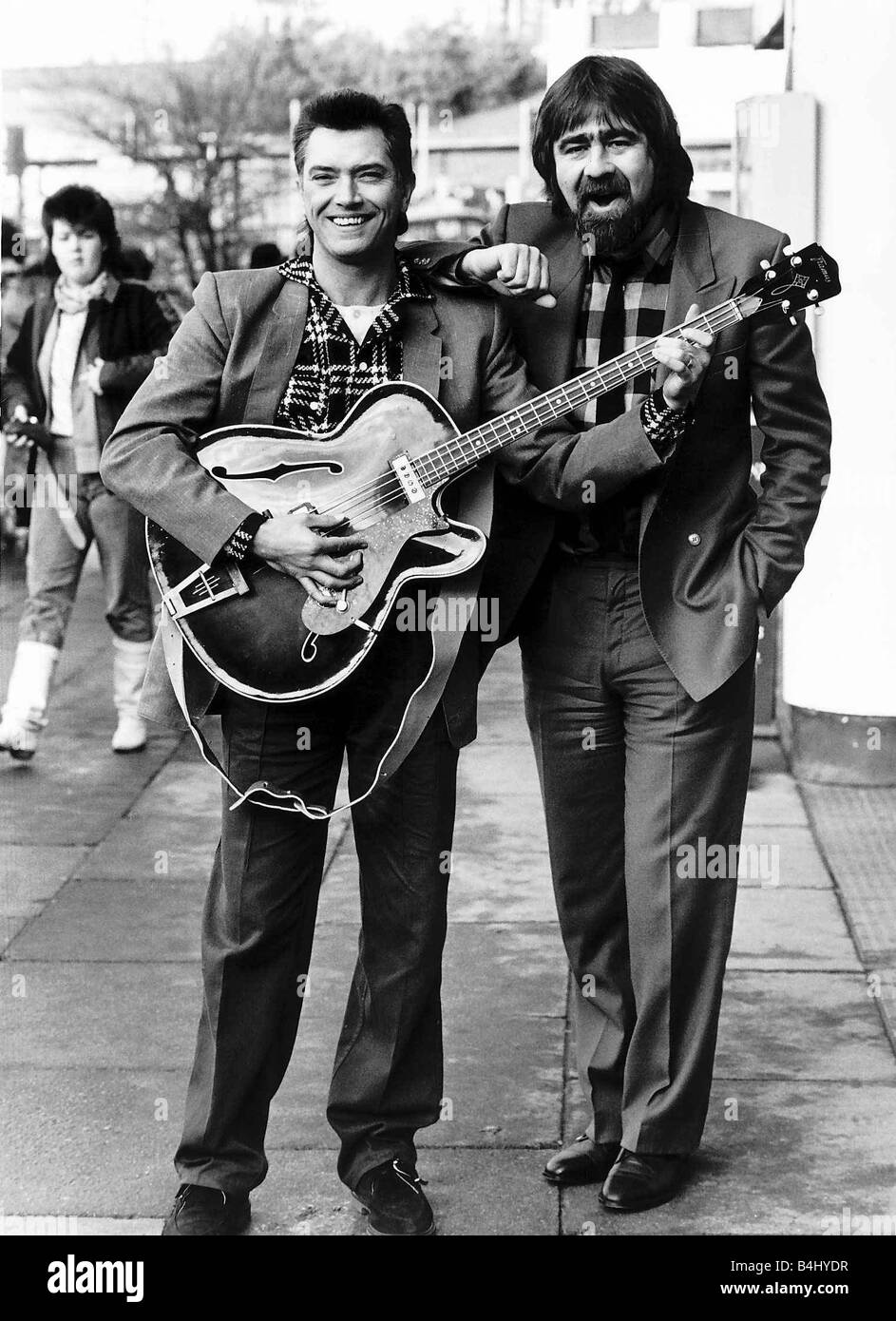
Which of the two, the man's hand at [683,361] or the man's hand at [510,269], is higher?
the man's hand at [510,269]

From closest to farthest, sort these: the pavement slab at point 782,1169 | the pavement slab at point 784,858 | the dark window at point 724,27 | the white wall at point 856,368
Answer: the pavement slab at point 782,1169
the pavement slab at point 784,858
the white wall at point 856,368
the dark window at point 724,27

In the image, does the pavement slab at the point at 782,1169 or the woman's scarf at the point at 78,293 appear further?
the woman's scarf at the point at 78,293

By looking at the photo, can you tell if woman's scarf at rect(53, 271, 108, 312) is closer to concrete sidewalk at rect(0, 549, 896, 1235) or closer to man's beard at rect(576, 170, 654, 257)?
concrete sidewalk at rect(0, 549, 896, 1235)

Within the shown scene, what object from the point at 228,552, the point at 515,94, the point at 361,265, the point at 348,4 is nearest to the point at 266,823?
the point at 228,552

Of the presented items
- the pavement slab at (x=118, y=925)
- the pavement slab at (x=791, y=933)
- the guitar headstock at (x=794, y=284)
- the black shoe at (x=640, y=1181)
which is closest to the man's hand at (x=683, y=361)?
the guitar headstock at (x=794, y=284)

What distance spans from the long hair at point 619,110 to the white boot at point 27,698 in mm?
4099

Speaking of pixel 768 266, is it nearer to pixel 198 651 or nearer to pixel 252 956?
pixel 198 651

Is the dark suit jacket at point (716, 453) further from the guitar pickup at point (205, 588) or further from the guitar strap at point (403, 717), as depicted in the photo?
the guitar pickup at point (205, 588)

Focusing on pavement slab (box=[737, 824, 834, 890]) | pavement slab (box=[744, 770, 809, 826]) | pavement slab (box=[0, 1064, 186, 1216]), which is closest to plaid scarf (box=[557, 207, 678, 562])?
pavement slab (box=[0, 1064, 186, 1216])

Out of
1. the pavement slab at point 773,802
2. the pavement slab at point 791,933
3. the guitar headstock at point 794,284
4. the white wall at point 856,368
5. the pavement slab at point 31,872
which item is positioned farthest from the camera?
the white wall at point 856,368

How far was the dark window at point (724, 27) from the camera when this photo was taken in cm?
972

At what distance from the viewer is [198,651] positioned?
334cm

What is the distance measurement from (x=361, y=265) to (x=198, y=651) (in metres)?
0.75
